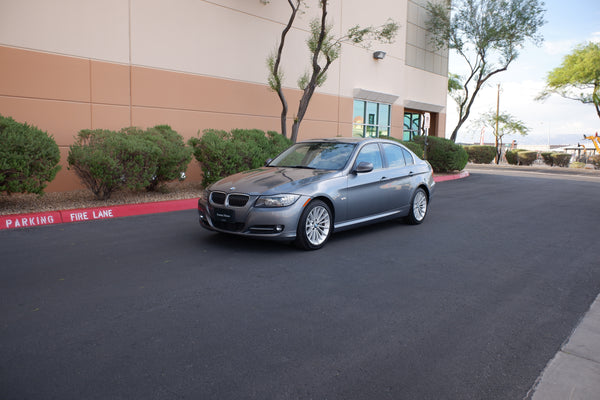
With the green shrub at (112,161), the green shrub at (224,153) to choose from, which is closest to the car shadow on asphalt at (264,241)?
the green shrub at (112,161)

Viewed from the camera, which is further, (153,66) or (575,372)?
(153,66)

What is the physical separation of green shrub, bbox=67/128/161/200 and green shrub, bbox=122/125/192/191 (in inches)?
15.8

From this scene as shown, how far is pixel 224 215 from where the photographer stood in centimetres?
649

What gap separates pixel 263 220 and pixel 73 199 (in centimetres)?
611

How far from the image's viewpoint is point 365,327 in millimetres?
3988

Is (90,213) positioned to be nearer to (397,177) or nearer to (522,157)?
(397,177)

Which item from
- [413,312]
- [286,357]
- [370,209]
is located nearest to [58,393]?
[286,357]

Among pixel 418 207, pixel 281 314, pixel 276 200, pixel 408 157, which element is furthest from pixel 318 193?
pixel 418 207

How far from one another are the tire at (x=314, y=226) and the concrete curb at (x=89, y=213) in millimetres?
4590

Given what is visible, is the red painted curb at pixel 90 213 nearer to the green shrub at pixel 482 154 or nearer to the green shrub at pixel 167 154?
the green shrub at pixel 167 154

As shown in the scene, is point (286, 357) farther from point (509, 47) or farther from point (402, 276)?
point (509, 47)

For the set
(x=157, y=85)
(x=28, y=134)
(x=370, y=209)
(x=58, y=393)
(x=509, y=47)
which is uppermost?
(x=509, y=47)

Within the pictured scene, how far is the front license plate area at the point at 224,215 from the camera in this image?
6.41 m

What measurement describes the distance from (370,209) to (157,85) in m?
8.73
